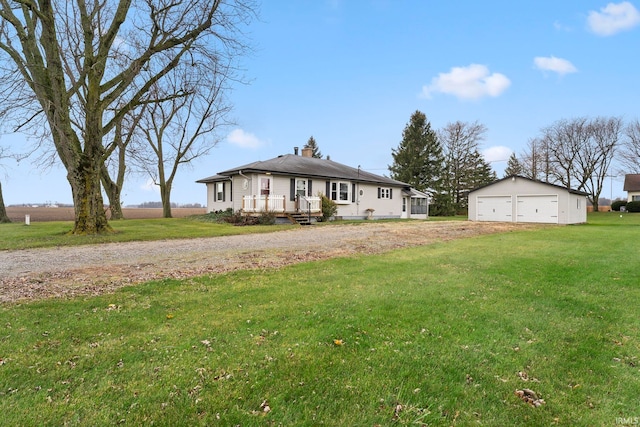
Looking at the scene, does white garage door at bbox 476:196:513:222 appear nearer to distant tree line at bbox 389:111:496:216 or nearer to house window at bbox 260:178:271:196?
distant tree line at bbox 389:111:496:216

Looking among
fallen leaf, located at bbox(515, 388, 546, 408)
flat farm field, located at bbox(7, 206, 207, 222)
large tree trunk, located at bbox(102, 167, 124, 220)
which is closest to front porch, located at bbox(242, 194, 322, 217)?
large tree trunk, located at bbox(102, 167, 124, 220)

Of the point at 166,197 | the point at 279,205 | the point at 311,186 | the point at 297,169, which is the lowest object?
the point at 279,205

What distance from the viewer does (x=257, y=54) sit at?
14.1 meters

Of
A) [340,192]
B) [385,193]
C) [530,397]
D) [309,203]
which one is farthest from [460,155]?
[530,397]

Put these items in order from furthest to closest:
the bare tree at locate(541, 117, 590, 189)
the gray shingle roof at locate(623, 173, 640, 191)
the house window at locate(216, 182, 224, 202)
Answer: the gray shingle roof at locate(623, 173, 640, 191), the bare tree at locate(541, 117, 590, 189), the house window at locate(216, 182, 224, 202)

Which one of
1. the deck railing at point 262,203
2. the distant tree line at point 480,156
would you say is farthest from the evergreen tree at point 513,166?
the deck railing at point 262,203

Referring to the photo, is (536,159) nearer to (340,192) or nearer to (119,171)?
(340,192)

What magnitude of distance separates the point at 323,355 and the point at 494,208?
2892cm

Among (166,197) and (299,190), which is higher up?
(299,190)

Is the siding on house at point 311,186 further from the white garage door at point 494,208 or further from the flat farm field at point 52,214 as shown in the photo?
the flat farm field at point 52,214

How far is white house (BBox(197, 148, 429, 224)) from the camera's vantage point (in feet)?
67.8

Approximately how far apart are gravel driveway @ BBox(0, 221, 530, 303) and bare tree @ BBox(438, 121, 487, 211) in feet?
120

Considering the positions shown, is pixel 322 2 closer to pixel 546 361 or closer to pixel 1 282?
pixel 1 282

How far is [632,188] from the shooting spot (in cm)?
4512
